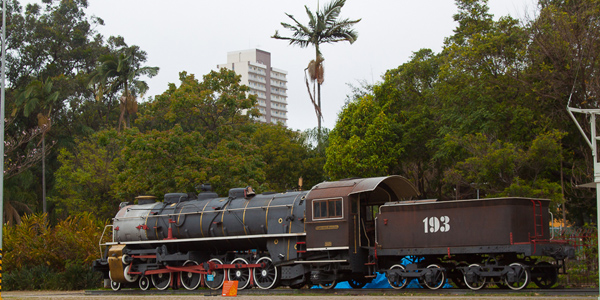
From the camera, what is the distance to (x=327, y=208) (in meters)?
17.5

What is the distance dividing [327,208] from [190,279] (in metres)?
6.50

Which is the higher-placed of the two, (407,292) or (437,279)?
(437,279)

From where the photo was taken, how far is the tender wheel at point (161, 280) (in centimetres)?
2123

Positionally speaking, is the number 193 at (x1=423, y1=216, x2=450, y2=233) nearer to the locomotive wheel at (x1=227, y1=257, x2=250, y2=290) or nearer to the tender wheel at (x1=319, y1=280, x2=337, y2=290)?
the tender wheel at (x1=319, y1=280, x2=337, y2=290)

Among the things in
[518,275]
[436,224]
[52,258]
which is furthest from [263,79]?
[518,275]

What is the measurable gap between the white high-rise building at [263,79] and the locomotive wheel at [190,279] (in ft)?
330

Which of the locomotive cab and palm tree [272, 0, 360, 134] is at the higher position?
palm tree [272, 0, 360, 134]

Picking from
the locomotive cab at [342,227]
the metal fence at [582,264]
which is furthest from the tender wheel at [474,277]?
the metal fence at [582,264]

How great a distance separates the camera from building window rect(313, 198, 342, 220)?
17.3 metres

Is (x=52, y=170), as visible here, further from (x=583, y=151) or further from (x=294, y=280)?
(x=583, y=151)

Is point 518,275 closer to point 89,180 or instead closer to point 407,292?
point 407,292

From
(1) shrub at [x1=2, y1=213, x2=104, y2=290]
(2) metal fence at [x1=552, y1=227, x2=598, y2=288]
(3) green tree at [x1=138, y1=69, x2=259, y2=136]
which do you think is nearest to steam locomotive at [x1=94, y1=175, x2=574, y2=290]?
(2) metal fence at [x1=552, y1=227, x2=598, y2=288]

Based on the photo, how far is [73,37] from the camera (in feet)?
177

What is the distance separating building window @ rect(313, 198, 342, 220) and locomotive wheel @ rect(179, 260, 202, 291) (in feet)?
17.6
